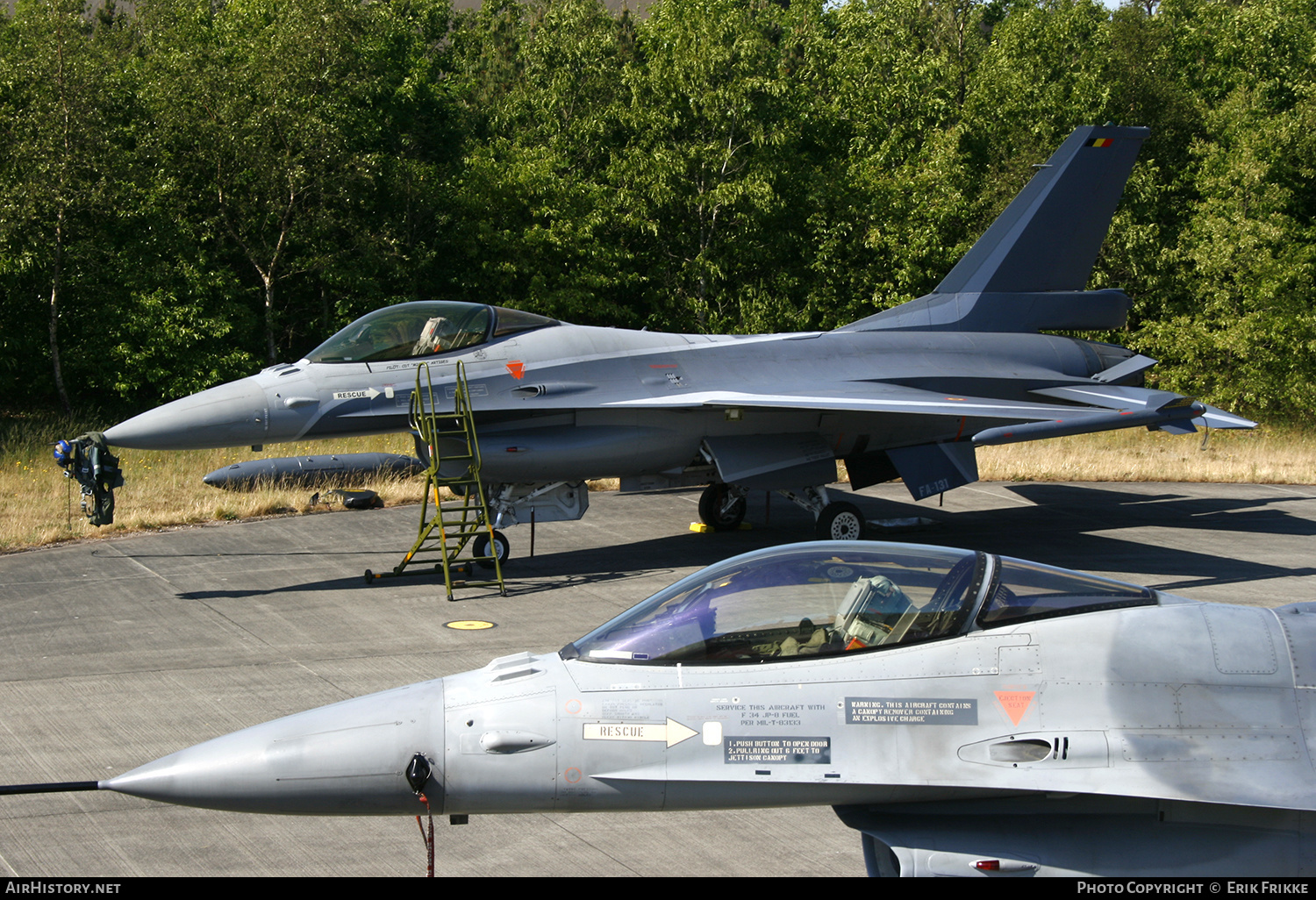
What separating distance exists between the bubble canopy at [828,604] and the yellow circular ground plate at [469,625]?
5.63 meters

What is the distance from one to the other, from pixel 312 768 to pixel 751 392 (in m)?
9.83

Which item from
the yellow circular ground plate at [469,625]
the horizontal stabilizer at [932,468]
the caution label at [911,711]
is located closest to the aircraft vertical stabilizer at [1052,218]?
the horizontal stabilizer at [932,468]

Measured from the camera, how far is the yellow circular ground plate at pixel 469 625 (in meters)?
10.5

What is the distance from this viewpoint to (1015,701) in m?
4.82

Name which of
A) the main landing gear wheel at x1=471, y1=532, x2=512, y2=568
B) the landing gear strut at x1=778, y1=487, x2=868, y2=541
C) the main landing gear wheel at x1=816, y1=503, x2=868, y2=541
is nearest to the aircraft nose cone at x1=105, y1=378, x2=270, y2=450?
the main landing gear wheel at x1=471, y1=532, x2=512, y2=568

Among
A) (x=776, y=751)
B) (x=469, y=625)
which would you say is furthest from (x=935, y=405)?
(x=776, y=751)

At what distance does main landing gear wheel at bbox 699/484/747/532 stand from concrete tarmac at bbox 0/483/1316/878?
0.24m

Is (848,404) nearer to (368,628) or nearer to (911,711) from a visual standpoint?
(368,628)

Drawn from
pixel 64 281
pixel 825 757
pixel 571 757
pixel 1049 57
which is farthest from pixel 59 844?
pixel 1049 57

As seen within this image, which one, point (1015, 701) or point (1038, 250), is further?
point (1038, 250)

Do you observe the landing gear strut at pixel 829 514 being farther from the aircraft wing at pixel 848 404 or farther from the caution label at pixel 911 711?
the caution label at pixel 911 711

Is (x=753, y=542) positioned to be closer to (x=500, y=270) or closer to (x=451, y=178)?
(x=500, y=270)

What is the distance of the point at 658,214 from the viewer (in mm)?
31469

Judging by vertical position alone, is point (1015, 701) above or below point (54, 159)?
below
